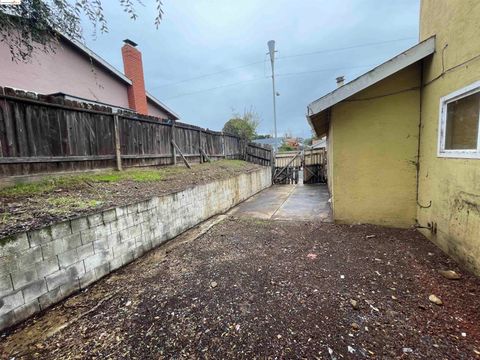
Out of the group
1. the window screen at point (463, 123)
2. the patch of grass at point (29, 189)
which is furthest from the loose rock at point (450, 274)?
the patch of grass at point (29, 189)

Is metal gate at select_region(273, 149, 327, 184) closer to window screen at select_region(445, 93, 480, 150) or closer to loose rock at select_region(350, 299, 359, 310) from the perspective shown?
window screen at select_region(445, 93, 480, 150)

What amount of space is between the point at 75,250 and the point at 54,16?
3850mm

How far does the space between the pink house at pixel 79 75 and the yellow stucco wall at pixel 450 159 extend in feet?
23.2

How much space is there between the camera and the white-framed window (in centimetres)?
283

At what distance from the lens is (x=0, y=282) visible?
211 cm

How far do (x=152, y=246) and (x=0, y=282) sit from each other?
2.12 metres

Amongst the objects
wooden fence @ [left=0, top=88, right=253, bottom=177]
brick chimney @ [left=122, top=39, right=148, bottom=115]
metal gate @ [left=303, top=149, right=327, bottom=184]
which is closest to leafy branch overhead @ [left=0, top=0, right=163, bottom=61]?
wooden fence @ [left=0, top=88, right=253, bottom=177]

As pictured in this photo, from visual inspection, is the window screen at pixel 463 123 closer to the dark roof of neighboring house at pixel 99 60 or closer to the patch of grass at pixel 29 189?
the patch of grass at pixel 29 189

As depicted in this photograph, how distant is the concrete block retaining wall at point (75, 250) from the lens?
87.7 inches

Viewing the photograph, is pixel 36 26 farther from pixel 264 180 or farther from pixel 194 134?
pixel 264 180

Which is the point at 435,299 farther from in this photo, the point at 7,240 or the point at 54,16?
the point at 54,16

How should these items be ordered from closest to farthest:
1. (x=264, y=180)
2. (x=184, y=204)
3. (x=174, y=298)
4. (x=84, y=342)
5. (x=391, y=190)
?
(x=84, y=342) < (x=174, y=298) < (x=391, y=190) < (x=184, y=204) < (x=264, y=180)

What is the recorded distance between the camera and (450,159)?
3.30 metres

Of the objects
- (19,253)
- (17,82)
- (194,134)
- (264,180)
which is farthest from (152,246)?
(264,180)
